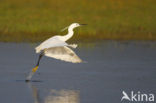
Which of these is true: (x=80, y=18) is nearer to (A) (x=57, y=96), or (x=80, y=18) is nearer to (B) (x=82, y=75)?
(B) (x=82, y=75)

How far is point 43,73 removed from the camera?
476 inches

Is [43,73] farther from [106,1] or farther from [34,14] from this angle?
[106,1]

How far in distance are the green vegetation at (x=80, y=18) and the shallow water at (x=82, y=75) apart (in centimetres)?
187

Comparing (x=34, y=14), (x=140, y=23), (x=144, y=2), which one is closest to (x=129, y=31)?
(x=140, y=23)

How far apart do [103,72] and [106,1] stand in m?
12.2

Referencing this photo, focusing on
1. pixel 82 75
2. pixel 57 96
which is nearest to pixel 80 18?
pixel 82 75

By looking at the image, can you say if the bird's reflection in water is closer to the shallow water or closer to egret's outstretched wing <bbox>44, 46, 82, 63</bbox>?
the shallow water

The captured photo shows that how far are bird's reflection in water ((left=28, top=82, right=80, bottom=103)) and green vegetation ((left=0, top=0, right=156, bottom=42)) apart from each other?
7.21 m

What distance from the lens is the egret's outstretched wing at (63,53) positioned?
10.9 meters

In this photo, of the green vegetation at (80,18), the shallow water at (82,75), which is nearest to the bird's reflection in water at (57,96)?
the shallow water at (82,75)

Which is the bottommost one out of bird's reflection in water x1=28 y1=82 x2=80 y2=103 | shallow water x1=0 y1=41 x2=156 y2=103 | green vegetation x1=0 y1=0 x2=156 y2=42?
bird's reflection in water x1=28 y1=82 x2=80 y2=103

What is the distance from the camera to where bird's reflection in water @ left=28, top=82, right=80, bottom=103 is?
365 inches

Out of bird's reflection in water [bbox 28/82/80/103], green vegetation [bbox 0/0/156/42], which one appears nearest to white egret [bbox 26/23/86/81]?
bird's reflection in water [bbox 28/82/80/103]

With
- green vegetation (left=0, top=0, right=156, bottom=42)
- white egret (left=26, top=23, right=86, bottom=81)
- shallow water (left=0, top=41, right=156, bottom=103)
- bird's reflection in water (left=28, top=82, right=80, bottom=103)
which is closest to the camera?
bird's reflection in water (left=28, top=82, right=80, bottom=103)
